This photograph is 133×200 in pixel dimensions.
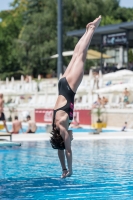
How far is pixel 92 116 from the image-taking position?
26.4 m

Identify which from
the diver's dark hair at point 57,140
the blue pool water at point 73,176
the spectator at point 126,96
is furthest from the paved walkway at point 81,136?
the diver's dark hair at point 57,140

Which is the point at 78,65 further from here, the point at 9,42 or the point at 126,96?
the point at 9,42

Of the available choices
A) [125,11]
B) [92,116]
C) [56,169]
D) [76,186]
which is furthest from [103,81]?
[125,11]

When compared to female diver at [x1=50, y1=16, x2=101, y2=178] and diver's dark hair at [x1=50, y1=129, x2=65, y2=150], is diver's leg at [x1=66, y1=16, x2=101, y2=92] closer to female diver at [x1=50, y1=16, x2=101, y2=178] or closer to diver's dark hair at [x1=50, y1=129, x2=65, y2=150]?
female diver at [x1=50, y1=16, x2=101, y2=178]

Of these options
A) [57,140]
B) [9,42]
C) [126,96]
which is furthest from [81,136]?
[9,42]

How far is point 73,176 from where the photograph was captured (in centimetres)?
922

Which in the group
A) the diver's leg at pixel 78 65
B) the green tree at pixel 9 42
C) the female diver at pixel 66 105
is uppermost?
the diver's leg at pixel 78 65

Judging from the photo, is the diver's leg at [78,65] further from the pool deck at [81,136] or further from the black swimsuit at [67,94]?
the pool deck at [81,136]

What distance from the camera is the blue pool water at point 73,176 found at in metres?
7.32

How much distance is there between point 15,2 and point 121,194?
224 feet

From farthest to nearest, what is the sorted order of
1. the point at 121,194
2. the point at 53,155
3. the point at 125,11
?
the point at 125,11 < the point at 53,155 < the point at 121,194

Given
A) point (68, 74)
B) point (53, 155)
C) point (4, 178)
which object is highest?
point (68, 74)

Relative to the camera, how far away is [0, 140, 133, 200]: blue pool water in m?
7.32

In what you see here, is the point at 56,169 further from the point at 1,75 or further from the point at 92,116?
the point at 1,75
